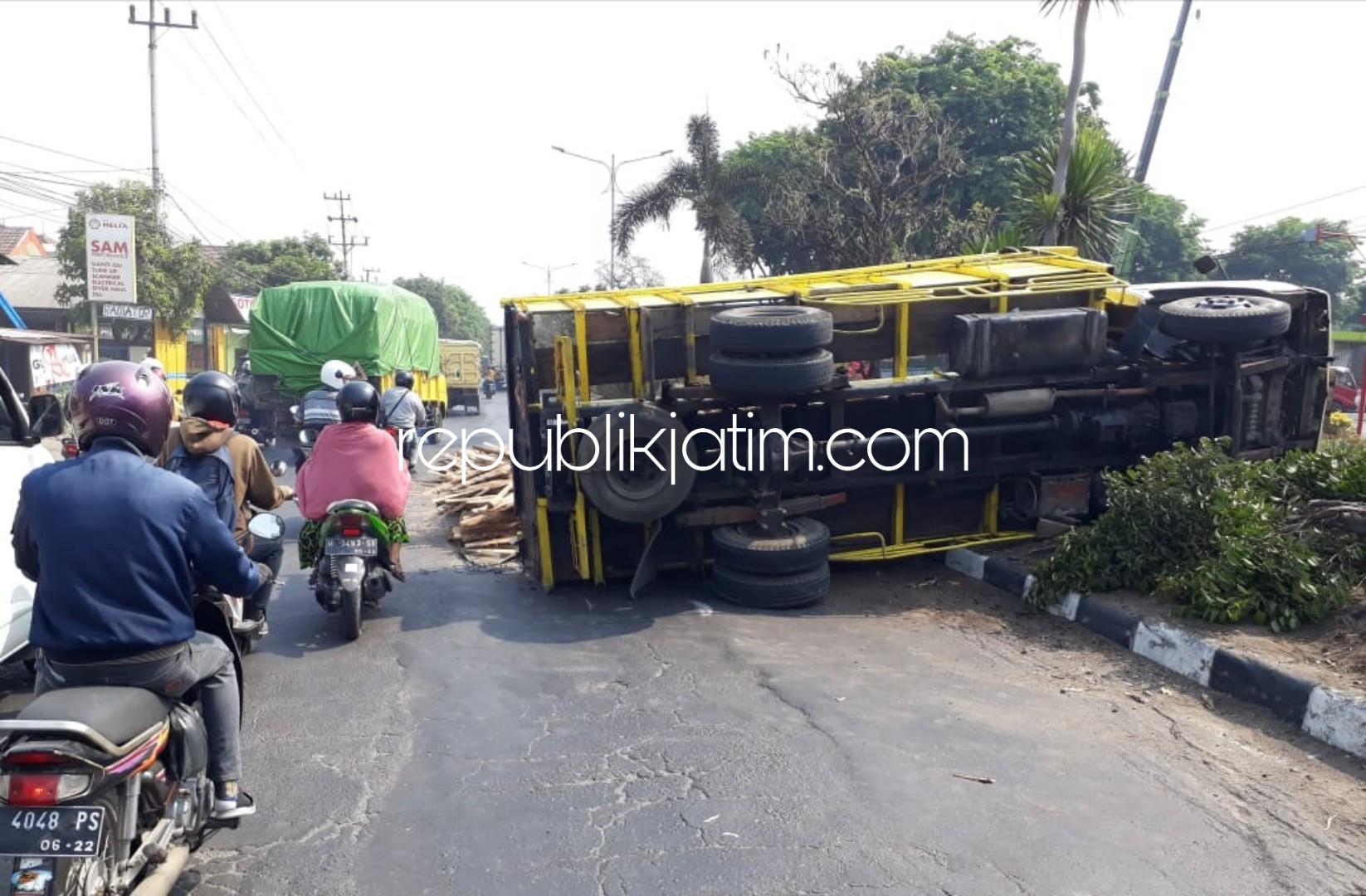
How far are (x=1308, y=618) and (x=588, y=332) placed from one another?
15.7 ft

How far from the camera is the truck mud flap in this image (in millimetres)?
7586

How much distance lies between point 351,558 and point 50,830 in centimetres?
395

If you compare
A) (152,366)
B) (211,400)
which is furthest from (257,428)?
(211,400)

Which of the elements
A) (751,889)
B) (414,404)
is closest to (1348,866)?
(751,889)

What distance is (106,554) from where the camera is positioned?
3.26 m

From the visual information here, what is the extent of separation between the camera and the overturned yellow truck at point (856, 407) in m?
7.41

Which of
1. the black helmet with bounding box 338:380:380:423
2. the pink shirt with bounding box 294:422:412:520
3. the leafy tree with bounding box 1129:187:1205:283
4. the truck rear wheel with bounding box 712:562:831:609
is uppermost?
the leafy tree with bounding box 1129:187:1205:283

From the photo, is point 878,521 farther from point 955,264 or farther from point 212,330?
point 212,330

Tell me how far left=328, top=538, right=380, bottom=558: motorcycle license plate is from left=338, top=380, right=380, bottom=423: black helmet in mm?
861

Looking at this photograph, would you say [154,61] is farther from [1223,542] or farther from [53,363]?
[1223,542]

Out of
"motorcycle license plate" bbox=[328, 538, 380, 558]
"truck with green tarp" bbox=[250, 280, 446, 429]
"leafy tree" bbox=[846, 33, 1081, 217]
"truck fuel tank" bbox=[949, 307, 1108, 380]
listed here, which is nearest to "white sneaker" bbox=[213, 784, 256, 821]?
"motorcycle license plate" bbox=[328, 538, 380, 558]

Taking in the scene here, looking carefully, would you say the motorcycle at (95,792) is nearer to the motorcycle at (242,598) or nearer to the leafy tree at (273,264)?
the motorcycle at (242,598)

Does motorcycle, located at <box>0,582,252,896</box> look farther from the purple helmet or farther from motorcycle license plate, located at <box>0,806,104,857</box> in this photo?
the purple helmet

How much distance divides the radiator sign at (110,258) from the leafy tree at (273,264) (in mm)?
25526
